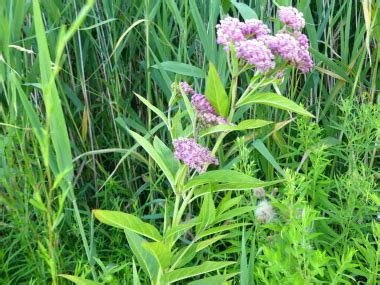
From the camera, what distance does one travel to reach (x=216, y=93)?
112 centimetres

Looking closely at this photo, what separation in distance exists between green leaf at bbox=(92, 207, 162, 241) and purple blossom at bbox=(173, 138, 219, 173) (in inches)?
5.6

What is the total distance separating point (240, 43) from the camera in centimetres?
106

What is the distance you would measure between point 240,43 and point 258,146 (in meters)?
0.65

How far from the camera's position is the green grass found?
1490 millimetres

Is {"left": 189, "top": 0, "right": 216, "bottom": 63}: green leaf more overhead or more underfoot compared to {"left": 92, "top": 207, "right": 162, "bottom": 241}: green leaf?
more overhead

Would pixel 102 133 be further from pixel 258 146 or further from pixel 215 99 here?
pixel 215 99

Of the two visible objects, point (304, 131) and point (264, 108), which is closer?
point (304, 131)

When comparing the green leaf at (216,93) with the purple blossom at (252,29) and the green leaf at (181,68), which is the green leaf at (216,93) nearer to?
the purple blossom at (252,29)

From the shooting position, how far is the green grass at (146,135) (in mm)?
1490

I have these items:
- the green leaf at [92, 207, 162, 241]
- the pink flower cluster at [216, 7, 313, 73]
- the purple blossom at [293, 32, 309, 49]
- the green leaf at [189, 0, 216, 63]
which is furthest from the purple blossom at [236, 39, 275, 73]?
the green leaf at [189, 0, 216, 63]

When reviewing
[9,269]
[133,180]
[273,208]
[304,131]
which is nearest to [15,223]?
[9,269]

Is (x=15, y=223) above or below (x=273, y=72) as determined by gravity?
below

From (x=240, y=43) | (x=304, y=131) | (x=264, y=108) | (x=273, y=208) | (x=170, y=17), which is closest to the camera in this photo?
(x=240, y=43)

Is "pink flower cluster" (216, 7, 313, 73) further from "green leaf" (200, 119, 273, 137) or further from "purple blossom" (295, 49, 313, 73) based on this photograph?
"green leaf" (200, 119, 273, 137)
